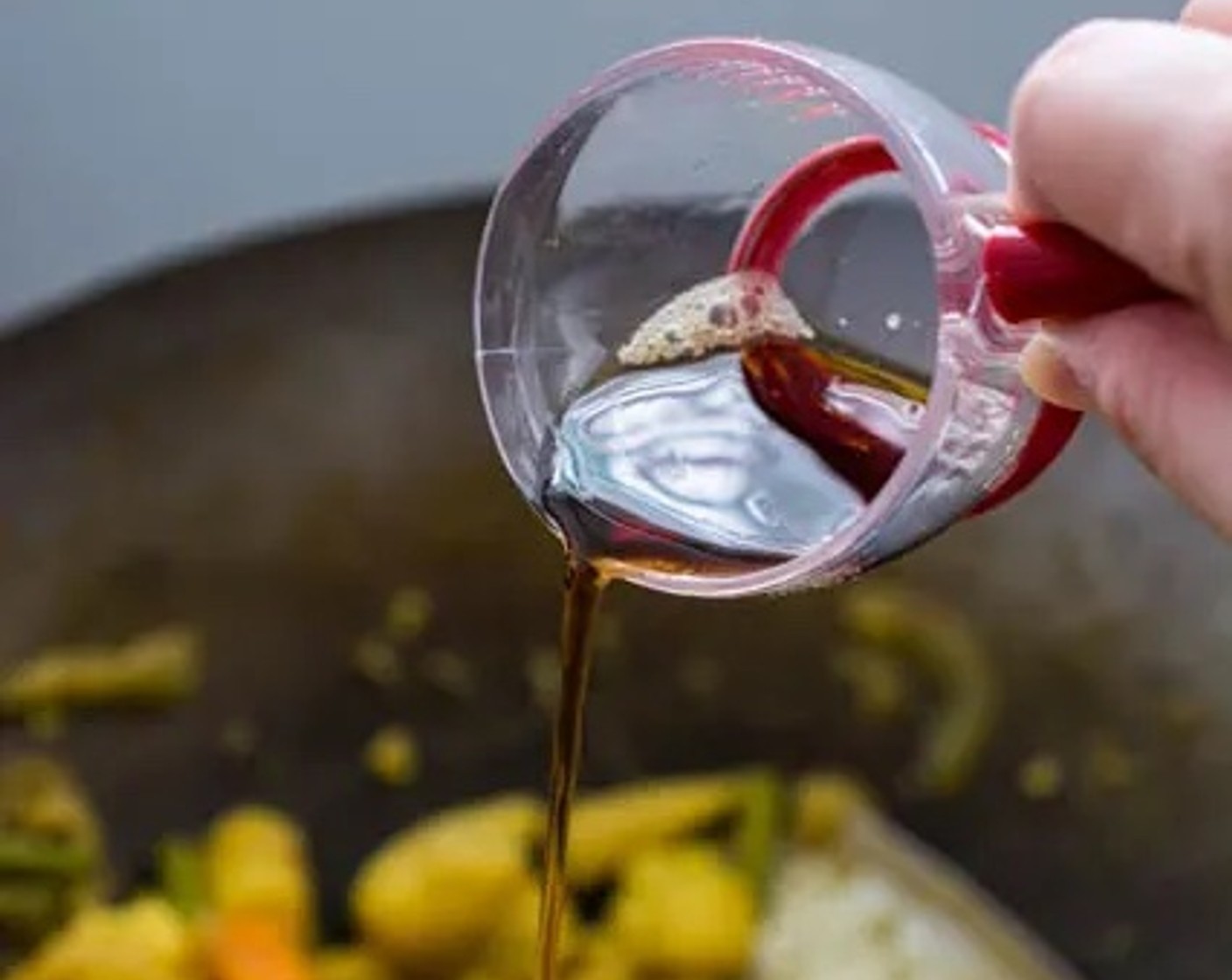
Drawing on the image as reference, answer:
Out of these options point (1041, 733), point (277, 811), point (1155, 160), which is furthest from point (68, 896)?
point (1155, 160)

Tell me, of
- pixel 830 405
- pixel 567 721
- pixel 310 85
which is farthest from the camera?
pixel 310 85

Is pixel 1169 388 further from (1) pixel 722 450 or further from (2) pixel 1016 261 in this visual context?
(1) pixel 722 450

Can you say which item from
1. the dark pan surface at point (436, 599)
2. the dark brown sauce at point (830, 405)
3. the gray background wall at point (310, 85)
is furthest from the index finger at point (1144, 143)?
the gray background wall at point (310, 85)

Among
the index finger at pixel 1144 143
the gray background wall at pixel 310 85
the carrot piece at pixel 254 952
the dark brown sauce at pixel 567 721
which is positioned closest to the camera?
the index finger at pixel 1144 143

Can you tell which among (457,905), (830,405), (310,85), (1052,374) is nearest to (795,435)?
(830,405)

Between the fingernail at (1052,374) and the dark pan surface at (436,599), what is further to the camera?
the dark pan surface at (436,599)

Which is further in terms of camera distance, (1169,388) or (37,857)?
(37,857)

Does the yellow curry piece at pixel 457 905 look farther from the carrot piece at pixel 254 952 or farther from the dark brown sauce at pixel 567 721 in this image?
the dark brown sauce at pixel 567 721
